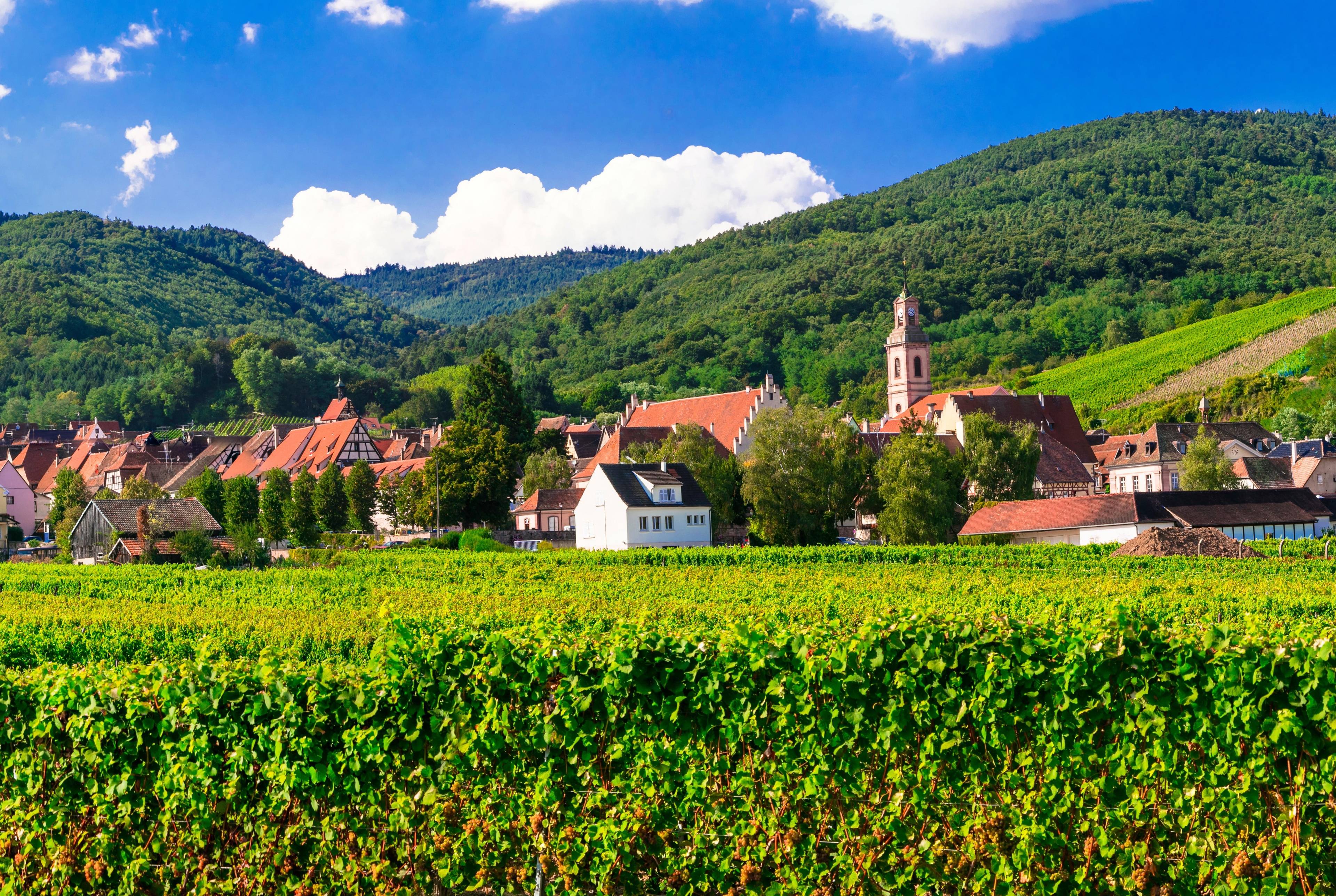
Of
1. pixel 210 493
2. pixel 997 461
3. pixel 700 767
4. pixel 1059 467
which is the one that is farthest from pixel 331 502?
pixel 700 767

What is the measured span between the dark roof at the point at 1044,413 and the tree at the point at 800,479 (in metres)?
37.9

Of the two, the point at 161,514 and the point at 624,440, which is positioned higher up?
the point at 624,440

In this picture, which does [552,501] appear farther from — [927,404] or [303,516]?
[927,404]

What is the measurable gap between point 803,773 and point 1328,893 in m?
4.26

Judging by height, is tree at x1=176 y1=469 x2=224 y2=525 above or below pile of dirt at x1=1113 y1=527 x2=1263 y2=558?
above

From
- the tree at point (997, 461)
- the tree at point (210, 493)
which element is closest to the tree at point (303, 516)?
the tree at point (210, 493)

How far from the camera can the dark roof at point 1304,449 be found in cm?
9062

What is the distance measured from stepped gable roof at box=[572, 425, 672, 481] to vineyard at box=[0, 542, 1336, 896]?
262ft

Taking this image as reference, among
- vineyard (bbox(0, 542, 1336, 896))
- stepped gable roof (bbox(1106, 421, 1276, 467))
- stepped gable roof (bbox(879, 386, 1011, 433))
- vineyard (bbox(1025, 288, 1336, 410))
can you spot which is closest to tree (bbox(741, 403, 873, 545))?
stepped gable roof (bbox(1106, 421, 1276, 467))

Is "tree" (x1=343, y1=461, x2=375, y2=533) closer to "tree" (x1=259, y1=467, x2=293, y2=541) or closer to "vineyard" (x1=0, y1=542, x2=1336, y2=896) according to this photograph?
"tree" (x1=259, y1=467, x2=293, y2=541)

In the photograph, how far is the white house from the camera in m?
67.0

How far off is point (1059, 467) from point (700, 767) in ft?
267

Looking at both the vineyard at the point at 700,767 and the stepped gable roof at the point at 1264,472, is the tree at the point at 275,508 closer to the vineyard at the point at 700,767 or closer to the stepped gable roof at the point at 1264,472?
the vineyard at the point at 700,767

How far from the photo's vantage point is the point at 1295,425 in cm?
10700
